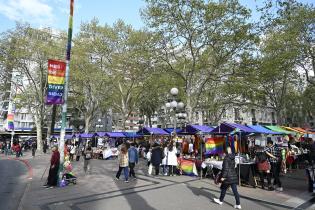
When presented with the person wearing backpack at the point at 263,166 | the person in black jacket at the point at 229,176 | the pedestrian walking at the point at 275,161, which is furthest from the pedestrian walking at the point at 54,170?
the pedestrian walking at the point at 275,161

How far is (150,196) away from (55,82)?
5724mm

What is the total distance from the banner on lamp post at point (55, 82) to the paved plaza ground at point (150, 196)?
3.46 m

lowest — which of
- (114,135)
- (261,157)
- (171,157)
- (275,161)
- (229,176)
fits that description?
(229,176)

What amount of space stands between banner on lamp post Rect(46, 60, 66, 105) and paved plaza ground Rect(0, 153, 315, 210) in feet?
11.4

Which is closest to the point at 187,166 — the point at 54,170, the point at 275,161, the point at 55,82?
the point at 275,161

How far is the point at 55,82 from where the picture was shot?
11.5 metres

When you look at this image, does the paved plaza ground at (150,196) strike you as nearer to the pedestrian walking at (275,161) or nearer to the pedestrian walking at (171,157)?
the pedestrian walking at (275,161)

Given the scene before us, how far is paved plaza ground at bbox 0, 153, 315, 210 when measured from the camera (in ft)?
28.0

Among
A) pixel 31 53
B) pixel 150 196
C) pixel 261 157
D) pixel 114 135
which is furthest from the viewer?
pixel 31 53

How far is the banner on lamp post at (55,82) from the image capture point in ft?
37.1

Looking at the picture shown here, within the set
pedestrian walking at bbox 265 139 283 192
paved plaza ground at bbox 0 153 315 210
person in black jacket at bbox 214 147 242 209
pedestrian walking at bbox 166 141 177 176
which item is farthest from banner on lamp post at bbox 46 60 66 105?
pedestrian walking at bbox 265 139 283 192

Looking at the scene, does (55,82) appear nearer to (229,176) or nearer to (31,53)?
(229,176)

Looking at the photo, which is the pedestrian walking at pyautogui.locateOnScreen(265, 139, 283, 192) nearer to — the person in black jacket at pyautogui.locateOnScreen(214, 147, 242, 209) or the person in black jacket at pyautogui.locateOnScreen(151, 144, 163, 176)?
the person in black jacket at pyautogui.locateOnScreen(214, 147, 242, 209)

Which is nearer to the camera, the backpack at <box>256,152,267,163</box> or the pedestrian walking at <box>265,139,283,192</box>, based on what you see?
the backpack at <box>256,152,267,163</box>
